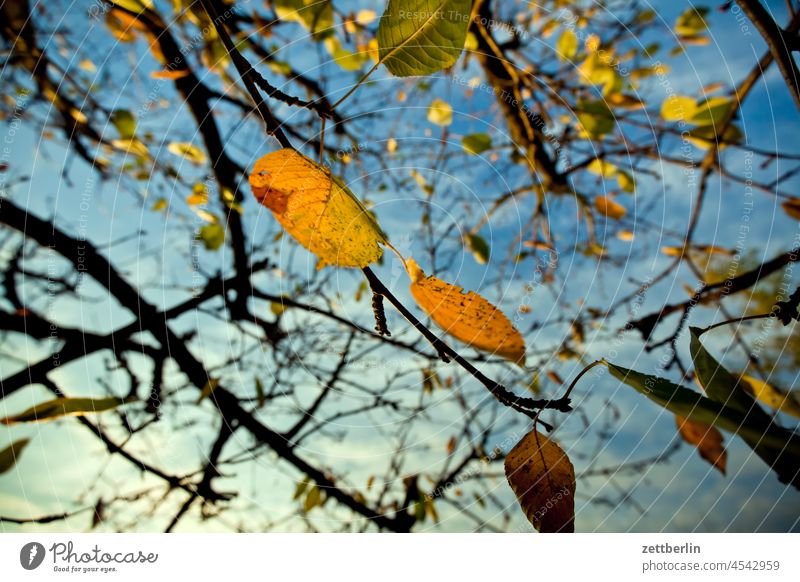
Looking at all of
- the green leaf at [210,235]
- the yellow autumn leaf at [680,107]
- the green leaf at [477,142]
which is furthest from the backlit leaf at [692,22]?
the green leaf at [210,235]

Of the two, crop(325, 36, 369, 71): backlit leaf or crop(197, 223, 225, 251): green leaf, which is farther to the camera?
crop(197, 223, 225, 251): green leaf

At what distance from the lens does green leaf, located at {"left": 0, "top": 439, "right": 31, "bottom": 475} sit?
0.51 m

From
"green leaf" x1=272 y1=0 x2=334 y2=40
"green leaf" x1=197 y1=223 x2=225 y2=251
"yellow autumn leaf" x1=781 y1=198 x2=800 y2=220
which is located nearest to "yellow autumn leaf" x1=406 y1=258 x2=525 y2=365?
"green leaf" x1=272 y1=0 x2=334 y2=40

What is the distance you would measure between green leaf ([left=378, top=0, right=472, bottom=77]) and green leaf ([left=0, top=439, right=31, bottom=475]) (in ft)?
1.85

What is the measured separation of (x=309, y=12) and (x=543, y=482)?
0.62 meters

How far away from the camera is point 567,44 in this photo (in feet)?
2.61

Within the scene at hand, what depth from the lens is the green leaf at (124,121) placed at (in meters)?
0.77

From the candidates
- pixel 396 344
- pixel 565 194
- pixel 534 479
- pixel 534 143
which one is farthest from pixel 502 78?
pixel 534 479

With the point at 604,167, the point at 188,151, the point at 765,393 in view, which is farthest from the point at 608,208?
the point at 188,151

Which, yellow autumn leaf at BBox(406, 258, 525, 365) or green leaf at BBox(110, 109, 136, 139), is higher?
green leaf at BBox(110, 109, 136, 139)

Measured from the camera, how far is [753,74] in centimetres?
64

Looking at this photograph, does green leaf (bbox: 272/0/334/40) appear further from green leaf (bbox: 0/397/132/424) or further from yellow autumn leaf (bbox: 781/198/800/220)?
yellow autumn leaf (bbox: 781/198/800/220)
